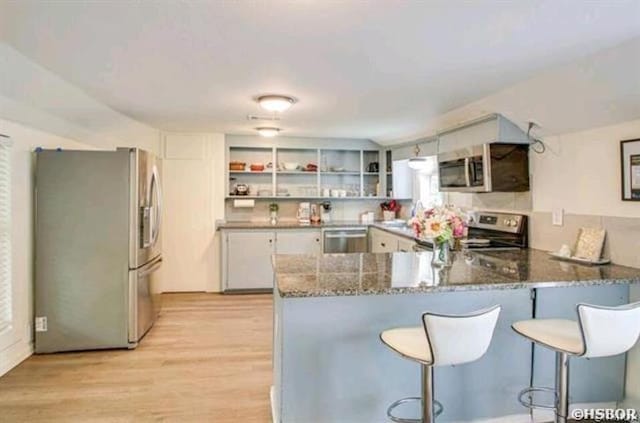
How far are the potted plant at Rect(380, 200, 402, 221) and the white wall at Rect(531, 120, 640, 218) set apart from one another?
2.84 metres

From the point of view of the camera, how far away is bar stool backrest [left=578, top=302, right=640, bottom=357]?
6.29 ft

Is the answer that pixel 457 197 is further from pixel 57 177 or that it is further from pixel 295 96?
pixel 57 177

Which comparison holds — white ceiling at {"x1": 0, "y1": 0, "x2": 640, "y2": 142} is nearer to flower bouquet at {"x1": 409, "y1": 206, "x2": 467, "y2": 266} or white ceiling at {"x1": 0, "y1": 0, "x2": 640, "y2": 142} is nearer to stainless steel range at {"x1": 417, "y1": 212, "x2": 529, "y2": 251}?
flower bouquet at {"x1": 409, "y1": 206, "x2": 467, "y2": 266}

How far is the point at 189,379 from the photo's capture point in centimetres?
312

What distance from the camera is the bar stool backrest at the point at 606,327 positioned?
75.4 inches

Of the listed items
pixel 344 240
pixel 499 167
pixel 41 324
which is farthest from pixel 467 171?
pixel 41 324

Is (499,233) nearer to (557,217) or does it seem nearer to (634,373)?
(557,217)

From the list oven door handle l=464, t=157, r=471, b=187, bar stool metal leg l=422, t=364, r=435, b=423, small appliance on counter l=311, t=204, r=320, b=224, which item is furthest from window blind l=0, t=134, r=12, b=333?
small appliance on counter l=311, t=204, r=320, b=224

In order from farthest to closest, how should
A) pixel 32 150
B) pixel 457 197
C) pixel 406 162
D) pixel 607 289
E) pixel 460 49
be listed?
pixel 406 162 → pixel 457 197 → pixel 32 150 → pixel 607 289 → pixel 460 49

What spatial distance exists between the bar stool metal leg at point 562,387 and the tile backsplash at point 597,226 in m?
0.99

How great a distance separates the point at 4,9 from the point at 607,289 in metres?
3.46

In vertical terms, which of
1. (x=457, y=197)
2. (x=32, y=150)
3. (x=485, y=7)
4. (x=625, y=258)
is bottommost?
(x=625, y=258)

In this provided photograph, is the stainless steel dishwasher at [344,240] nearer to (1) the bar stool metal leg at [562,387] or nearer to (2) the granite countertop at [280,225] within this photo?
(2) the granite countertop at [280,225]

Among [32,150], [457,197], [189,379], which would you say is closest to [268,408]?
[189,379]
